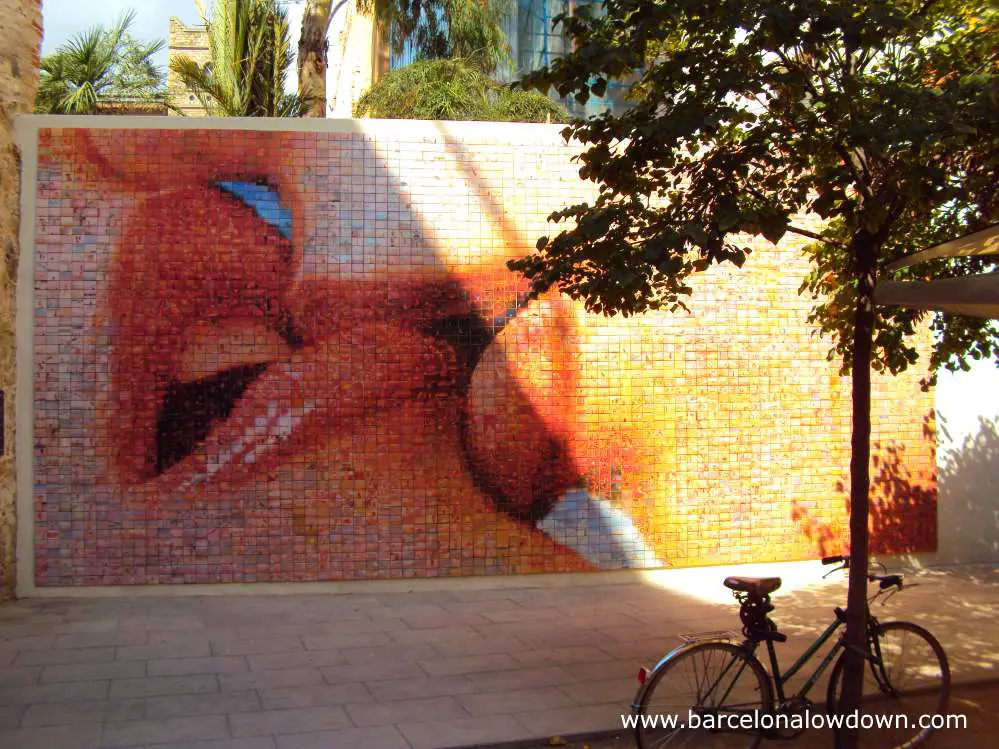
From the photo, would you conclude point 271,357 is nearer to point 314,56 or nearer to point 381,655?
point 381,655

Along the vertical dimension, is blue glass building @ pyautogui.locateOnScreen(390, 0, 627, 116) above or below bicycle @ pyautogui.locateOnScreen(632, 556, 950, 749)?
above

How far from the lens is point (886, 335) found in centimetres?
581

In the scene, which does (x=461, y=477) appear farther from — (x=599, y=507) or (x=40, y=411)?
(x=40, y=411)

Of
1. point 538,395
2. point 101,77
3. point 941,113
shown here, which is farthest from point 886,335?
point 101,77

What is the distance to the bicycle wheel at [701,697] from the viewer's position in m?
4.50

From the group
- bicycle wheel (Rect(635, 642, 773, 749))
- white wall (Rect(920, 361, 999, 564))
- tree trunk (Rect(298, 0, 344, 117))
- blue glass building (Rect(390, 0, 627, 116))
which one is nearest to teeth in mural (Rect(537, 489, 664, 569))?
white wall (Rect(920, 361, 999, 564))

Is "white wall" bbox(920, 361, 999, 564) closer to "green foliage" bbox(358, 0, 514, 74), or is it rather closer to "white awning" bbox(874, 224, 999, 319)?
"white awning" bbox(874, 224, 999, 319)

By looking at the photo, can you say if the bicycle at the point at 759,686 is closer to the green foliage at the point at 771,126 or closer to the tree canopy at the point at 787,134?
the tree canopy at the point at 787,134

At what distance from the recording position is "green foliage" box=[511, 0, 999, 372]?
4617 millimetres

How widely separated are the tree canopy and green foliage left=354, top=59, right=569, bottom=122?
10.9m

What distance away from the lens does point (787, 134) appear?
5.23m

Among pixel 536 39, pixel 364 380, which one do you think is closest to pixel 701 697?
pixel 364 380

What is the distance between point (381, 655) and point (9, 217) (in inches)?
191

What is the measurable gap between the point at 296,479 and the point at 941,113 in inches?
228
